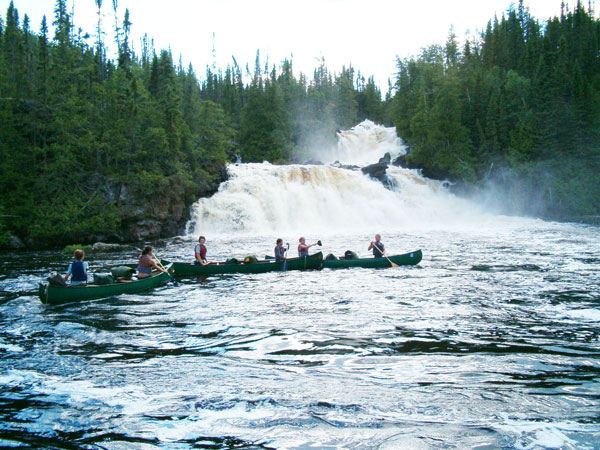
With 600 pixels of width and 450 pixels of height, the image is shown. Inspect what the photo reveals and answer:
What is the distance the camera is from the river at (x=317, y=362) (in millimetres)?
5730

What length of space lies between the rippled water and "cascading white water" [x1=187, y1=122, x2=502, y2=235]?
67.3 feet

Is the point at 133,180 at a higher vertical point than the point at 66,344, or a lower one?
higher

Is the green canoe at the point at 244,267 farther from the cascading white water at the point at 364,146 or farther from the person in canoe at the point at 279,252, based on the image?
the cascading white water at the point at 364,146

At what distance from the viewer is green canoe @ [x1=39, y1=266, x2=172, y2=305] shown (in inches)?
511

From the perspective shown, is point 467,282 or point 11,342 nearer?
point 11,342

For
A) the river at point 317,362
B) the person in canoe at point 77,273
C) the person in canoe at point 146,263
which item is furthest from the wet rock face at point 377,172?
the person in canoe at point 77,273

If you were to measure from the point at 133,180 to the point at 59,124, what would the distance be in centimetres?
586

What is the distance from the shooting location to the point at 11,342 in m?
9.72

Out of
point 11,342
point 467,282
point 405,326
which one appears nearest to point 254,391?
point 405,326

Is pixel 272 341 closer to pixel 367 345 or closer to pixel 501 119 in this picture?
pixel 367 345

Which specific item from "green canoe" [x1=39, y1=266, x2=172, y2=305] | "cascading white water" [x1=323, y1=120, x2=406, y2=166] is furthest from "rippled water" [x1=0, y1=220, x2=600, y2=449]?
"cascading white water" [x1=323, y1=120, x2=406, y2=166]

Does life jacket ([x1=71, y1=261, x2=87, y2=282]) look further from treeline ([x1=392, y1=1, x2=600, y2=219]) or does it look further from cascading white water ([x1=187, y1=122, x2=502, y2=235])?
treeline ([x1=392, y1=1, x2=600, y2=219])

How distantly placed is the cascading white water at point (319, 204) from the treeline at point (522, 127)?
542 cm

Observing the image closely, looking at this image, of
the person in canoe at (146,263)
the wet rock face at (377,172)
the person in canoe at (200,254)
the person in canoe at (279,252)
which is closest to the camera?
the person in canoe at (146,263)
